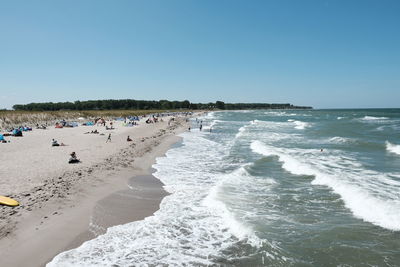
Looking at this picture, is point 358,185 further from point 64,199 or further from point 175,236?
point 64,199

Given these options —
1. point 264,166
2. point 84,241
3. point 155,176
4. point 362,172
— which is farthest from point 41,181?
point 362,172

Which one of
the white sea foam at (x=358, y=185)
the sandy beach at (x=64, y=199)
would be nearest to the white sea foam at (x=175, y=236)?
the sandy beach at (x=64, y=199)

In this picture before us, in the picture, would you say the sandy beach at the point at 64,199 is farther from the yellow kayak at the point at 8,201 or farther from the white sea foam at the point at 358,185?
the white sea foam at the point at 358,185

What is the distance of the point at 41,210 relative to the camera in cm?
944

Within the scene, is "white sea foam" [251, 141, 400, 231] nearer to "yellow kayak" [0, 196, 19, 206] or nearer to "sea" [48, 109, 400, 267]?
"sea" [48, 109, 400, 267]

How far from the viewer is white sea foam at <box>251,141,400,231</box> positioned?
9992 millimetres

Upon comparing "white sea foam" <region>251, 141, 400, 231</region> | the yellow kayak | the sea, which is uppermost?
the yellow kayak

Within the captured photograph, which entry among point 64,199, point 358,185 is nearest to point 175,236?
point 64,199

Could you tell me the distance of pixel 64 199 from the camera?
10703 millimetres

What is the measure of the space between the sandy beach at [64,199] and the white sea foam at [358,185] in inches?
317

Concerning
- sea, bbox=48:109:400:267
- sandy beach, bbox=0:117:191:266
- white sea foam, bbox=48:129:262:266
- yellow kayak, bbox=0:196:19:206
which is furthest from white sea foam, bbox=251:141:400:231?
yellow kayak, bbox=0:196:19:206

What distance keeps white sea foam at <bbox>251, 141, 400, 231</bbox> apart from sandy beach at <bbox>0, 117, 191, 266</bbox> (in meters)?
8.06

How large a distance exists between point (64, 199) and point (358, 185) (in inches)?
529

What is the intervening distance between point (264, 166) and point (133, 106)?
15457cm
